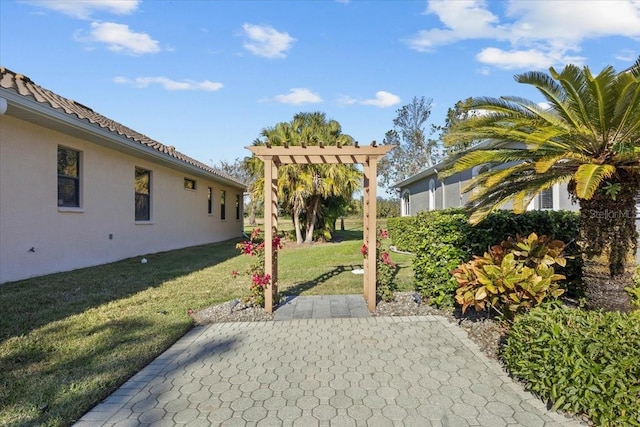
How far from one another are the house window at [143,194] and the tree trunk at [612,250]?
11.8 metres

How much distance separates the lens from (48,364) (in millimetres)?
3596

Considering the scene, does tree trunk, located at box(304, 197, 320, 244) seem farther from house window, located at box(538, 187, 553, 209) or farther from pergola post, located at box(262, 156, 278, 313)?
pergola post, located at box(262, 156, 278, 313)

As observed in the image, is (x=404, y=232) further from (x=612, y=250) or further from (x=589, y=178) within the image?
(x=589, y=178)

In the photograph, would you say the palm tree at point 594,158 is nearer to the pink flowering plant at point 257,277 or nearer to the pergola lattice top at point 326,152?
the pergola lattice top at point 326,152

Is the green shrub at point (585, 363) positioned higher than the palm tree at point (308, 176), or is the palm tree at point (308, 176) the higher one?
the palm tree at point (308, 176)

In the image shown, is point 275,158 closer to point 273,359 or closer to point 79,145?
point 273,359

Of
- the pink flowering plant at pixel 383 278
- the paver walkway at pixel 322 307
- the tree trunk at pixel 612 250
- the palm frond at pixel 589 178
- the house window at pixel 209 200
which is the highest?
the house window at pixel 209 200

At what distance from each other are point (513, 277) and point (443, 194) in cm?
1227

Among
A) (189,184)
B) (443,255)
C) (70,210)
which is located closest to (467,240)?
(443,255)

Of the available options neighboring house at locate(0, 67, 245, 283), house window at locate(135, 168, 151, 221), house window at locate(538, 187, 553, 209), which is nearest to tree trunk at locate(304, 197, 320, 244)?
neighboring house at locate(0, 67, 245, 283)

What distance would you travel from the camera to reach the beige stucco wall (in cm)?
702

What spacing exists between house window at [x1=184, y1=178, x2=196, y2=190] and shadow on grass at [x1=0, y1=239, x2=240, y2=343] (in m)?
5.21

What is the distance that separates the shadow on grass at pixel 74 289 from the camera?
5.00m

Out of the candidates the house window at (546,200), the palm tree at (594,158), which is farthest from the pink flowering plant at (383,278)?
the house window at (546,200)
